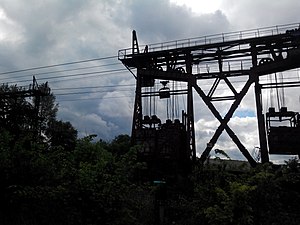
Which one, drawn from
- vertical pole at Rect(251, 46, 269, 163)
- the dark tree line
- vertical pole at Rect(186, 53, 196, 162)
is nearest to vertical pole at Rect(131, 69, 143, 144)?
vertical pole at Rect(186, 53, 196, 162)

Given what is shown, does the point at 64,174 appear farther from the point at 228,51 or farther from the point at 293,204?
the point at 228,51

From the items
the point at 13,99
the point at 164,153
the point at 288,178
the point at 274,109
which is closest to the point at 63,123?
the point at 13,99

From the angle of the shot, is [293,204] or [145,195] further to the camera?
[293,204]

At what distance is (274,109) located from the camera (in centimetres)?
2714

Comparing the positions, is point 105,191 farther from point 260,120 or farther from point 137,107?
point 137,107

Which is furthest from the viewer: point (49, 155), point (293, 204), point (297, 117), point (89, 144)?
point (297, 117)

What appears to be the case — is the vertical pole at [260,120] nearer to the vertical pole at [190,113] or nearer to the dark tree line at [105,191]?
the vertical pole at [190,113]

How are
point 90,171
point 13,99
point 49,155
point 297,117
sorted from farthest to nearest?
point 13,99 < point 297,117 < point 49,155 < point 90,171

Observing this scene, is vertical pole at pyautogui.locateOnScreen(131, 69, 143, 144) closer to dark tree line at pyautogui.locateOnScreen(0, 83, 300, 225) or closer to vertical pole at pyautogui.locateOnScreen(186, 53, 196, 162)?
vertical pole at pyautogui.locateOnScreen(186, 53, 196, 162)

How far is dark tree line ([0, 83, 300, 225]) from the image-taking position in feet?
23.7

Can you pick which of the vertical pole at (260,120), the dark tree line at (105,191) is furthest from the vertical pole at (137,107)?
the dark tree line at (105,191)

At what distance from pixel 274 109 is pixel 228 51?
6308 mm

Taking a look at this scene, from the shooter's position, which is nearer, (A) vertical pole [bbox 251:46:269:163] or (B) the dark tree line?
(B) the dark tree line

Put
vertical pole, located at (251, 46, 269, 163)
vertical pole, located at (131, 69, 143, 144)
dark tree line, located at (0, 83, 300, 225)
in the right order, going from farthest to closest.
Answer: vertical pole, located at (131, 69, 143, 144) < vertical pole, located at (251, 46, 269, 163) < dark tree line, located at (0, 83, 300, 225)
